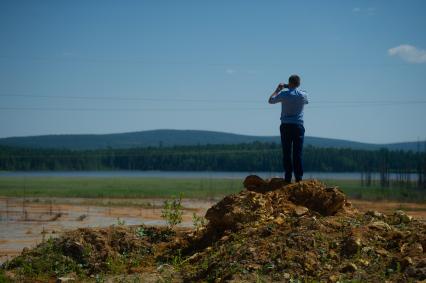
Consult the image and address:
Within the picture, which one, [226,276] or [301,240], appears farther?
[301,240]

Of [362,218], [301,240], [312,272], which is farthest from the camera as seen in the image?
[362,218]

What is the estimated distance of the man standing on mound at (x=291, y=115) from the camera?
34.5 ft

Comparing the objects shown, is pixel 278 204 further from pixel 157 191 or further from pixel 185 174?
pixel 185 174

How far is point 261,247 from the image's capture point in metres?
8.18

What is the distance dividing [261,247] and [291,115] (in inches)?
123

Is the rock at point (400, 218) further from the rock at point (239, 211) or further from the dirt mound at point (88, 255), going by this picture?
the dirt mound at point (88, 255)

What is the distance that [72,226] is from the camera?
843 inches

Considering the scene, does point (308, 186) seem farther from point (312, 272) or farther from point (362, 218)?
point (312, 272)

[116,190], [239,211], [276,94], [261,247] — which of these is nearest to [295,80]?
[276,94]

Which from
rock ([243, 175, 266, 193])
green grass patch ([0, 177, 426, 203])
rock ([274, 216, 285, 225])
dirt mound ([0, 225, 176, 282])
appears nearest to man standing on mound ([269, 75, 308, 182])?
rock ([243, 175, 266, 193])

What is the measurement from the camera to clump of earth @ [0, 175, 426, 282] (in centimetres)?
751

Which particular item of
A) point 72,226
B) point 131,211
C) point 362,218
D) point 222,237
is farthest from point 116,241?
point 131,211

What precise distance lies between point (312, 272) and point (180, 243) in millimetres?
3271

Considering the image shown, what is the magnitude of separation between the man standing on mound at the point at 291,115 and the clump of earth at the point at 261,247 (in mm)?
630
